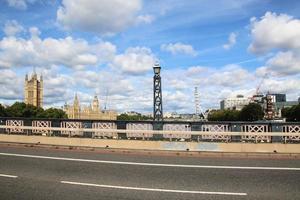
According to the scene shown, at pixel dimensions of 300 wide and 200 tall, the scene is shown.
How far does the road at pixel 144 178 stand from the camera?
9445mm

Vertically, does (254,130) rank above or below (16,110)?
below

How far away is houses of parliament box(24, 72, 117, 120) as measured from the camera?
178 metres

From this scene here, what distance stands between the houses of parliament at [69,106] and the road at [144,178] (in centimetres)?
15908

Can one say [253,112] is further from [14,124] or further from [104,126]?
[104,126]

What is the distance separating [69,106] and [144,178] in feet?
595

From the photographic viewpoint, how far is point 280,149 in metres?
18.9

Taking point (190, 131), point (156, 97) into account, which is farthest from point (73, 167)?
point (156, 97)

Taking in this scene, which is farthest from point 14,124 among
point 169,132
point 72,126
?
point 169,132

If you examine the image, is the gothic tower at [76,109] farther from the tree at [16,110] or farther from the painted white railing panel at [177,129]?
the painted white railing panel at [177,129]

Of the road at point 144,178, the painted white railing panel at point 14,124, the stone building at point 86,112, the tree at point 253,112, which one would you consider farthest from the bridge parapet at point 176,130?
the stone building at point 86,112

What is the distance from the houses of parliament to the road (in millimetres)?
159082

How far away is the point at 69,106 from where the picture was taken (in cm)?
18912

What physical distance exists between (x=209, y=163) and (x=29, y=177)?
6736 millimetres

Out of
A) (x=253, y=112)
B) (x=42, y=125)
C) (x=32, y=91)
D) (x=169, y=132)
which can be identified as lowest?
(x=169, y=132)
